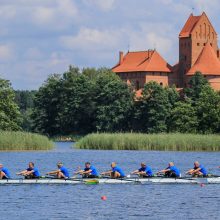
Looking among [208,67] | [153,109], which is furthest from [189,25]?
[153,109]

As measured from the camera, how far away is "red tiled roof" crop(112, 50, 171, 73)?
509ft

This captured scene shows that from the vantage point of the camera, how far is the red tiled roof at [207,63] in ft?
479

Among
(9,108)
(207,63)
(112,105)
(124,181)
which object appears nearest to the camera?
(124,181)

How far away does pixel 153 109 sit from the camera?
123500mm

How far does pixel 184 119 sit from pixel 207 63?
42.8 m

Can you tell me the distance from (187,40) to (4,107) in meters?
57.3

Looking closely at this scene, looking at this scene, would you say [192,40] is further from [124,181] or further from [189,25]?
[124,181]

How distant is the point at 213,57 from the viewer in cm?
14862

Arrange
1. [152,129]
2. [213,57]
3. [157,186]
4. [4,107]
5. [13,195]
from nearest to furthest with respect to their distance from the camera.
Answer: [13,195] < [157,186] < [4,107] < [152,129] < [213,57]

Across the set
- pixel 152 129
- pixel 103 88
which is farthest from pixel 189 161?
pixel 103 88

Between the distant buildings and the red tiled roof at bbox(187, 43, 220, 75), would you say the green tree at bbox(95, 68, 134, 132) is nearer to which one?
the distant buildings

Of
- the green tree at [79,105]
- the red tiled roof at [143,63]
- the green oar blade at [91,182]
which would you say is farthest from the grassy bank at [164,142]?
the red tiled roof at [143,63]

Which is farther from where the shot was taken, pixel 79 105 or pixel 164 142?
pixel 79 105

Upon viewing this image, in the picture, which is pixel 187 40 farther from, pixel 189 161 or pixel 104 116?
pixel 189 161
